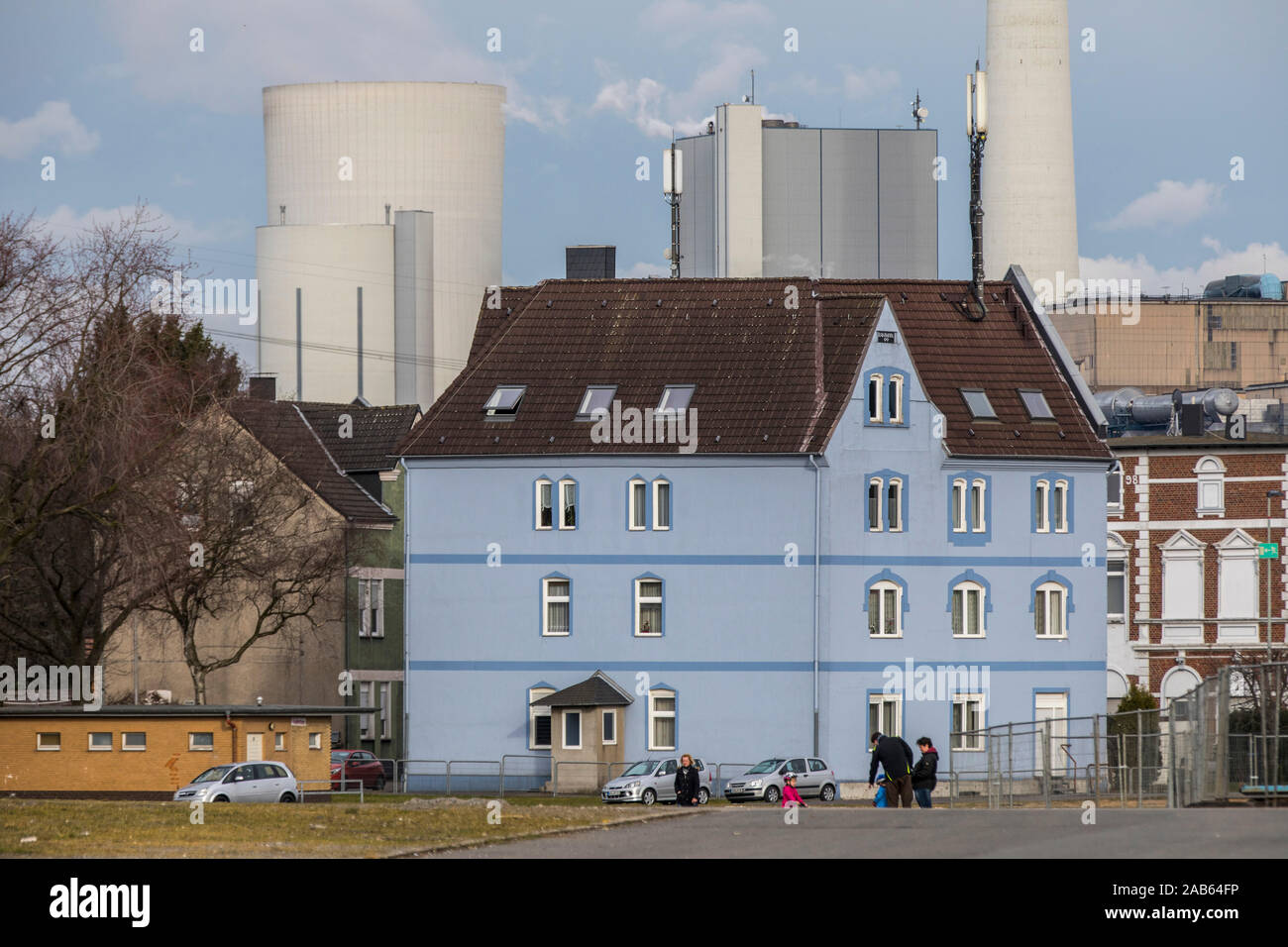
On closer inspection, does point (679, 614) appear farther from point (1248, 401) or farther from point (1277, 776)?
point (1248, 401)

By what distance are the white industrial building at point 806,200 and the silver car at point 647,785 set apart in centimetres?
9420

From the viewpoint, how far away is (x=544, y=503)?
58.6 meters

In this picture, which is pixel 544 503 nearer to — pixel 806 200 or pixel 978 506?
pixel 978 506

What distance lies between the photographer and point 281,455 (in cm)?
7231

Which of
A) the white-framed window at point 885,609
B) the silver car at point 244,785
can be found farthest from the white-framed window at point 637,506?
the silver car at point 244,785

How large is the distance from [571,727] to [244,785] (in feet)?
42.2

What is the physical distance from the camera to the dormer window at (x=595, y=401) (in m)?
58.9

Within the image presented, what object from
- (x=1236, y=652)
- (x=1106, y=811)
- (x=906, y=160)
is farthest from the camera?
(x=906, y=160)

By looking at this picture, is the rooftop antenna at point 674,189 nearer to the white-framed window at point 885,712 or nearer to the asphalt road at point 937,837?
the white-framed window at point 885,712

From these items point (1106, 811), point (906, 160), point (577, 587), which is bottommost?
point (1106, 811)

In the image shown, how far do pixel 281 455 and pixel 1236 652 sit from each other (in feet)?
118

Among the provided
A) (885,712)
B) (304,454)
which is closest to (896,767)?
(885,712)

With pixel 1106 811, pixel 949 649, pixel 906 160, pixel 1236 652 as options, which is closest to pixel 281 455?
pixel 949 649

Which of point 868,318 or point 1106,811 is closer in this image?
point 1106,811
